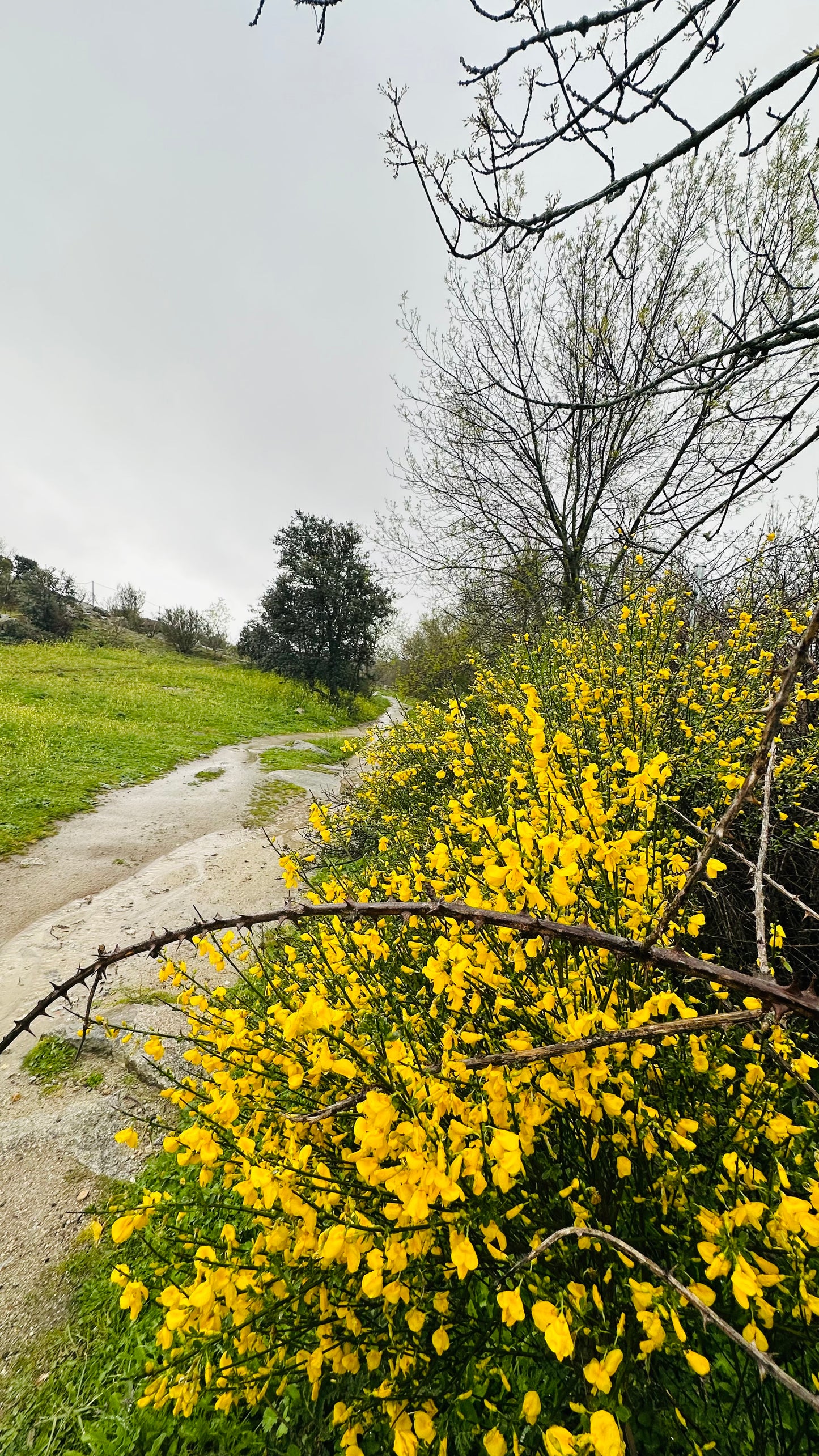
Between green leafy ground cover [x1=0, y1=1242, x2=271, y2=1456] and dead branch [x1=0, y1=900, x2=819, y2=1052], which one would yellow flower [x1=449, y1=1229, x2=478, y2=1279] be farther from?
green leafy ground cover [x1=0, y1=1242, x2=271, y2=1456]

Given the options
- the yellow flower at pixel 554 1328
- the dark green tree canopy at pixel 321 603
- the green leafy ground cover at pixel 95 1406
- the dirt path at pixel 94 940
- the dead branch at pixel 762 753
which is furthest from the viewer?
the dark green tree canopy at pixel 321 603

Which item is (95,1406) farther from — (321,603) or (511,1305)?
(321,603)

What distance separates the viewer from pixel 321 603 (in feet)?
71.7

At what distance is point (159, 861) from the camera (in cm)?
654

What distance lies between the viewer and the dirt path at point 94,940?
241cm

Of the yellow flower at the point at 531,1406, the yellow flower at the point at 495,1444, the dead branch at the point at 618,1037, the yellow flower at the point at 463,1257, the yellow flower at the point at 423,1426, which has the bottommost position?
the yellow flower at the point at 423,1426

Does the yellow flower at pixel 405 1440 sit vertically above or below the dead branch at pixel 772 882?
below

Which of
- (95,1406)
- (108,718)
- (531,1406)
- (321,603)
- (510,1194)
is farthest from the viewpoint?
(321,603)

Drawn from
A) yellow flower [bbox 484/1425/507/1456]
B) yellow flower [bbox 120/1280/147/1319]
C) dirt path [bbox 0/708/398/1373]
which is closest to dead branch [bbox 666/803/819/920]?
yellow flower [bbox 484/1425/507/1456]

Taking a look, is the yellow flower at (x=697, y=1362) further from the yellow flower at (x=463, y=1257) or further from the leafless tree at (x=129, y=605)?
the leafless tree at (x=129, y=605)

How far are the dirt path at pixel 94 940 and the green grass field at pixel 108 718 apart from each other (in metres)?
0.61

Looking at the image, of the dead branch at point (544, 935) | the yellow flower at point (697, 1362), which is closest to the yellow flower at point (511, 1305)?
the yellow flower at point (697, 1362)

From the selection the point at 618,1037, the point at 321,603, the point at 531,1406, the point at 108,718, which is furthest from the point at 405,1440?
the point at 321,603

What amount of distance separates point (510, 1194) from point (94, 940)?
4569 mm
